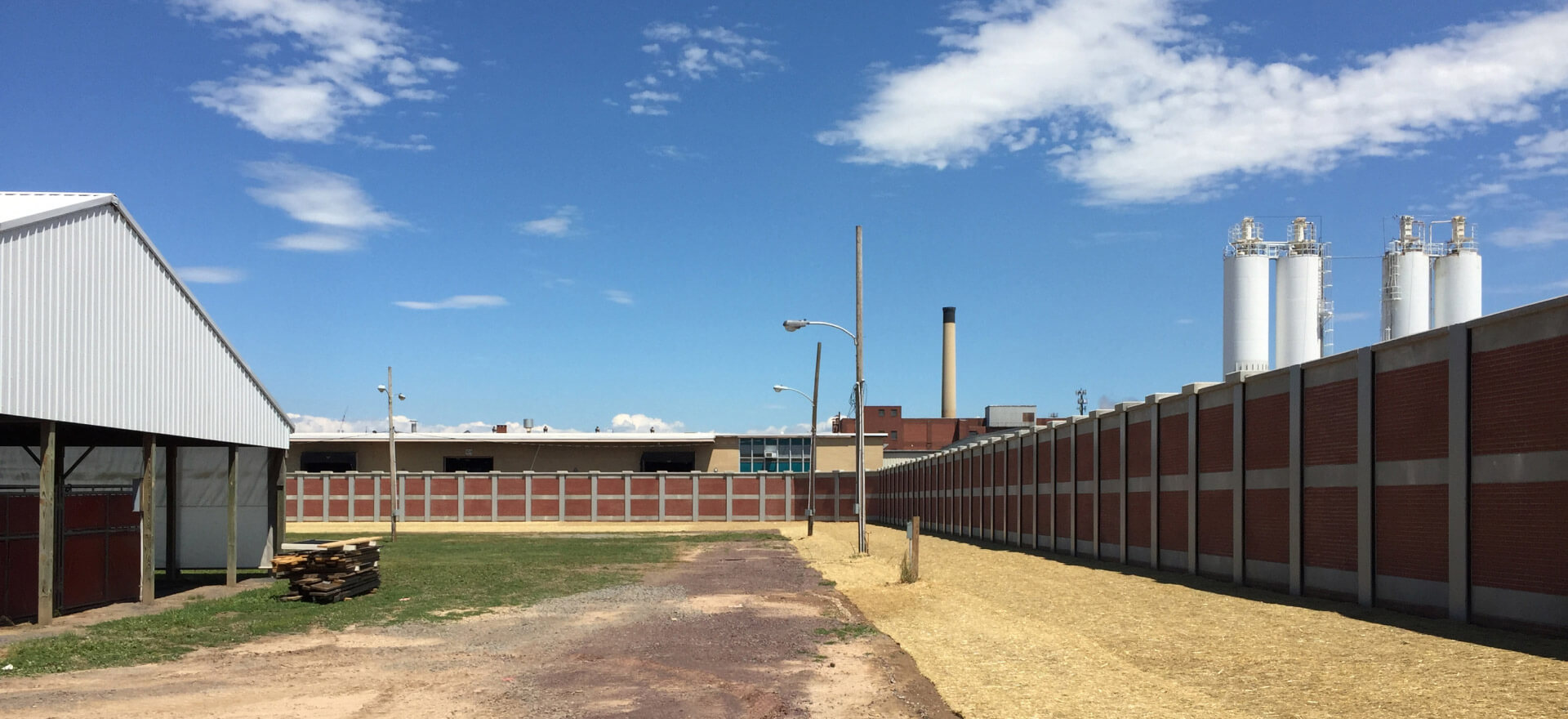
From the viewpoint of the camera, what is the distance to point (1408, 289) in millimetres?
63125

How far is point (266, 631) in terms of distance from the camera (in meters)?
17.7

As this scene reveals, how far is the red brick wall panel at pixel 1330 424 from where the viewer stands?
2017 centimetres

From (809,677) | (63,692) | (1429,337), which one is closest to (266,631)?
(63,692)

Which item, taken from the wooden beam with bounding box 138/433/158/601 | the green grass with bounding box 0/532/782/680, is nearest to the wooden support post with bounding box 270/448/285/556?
the green grass with bounding box 0/532/782/680

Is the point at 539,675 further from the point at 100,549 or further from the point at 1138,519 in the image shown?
the point at 1138,519

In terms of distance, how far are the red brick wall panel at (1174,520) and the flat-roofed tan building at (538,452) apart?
62688mm

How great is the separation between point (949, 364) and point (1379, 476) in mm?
94707

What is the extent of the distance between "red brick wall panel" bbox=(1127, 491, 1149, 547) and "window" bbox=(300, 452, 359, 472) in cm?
7032

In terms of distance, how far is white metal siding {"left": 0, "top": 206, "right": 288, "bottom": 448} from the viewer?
17.3 metres

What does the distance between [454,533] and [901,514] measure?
95.1 ft

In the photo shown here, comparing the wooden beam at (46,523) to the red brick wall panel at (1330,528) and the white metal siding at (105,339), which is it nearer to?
the white metal siding at (105,339)

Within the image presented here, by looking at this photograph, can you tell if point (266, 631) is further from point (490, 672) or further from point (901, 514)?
point (901, 514)

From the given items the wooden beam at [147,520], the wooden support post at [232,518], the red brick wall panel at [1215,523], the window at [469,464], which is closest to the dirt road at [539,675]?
the wooden beam at [147,520]

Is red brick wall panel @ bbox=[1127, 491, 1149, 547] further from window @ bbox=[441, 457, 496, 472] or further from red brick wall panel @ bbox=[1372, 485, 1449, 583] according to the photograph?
window @ bbox=[441, 457, 496, 472]
